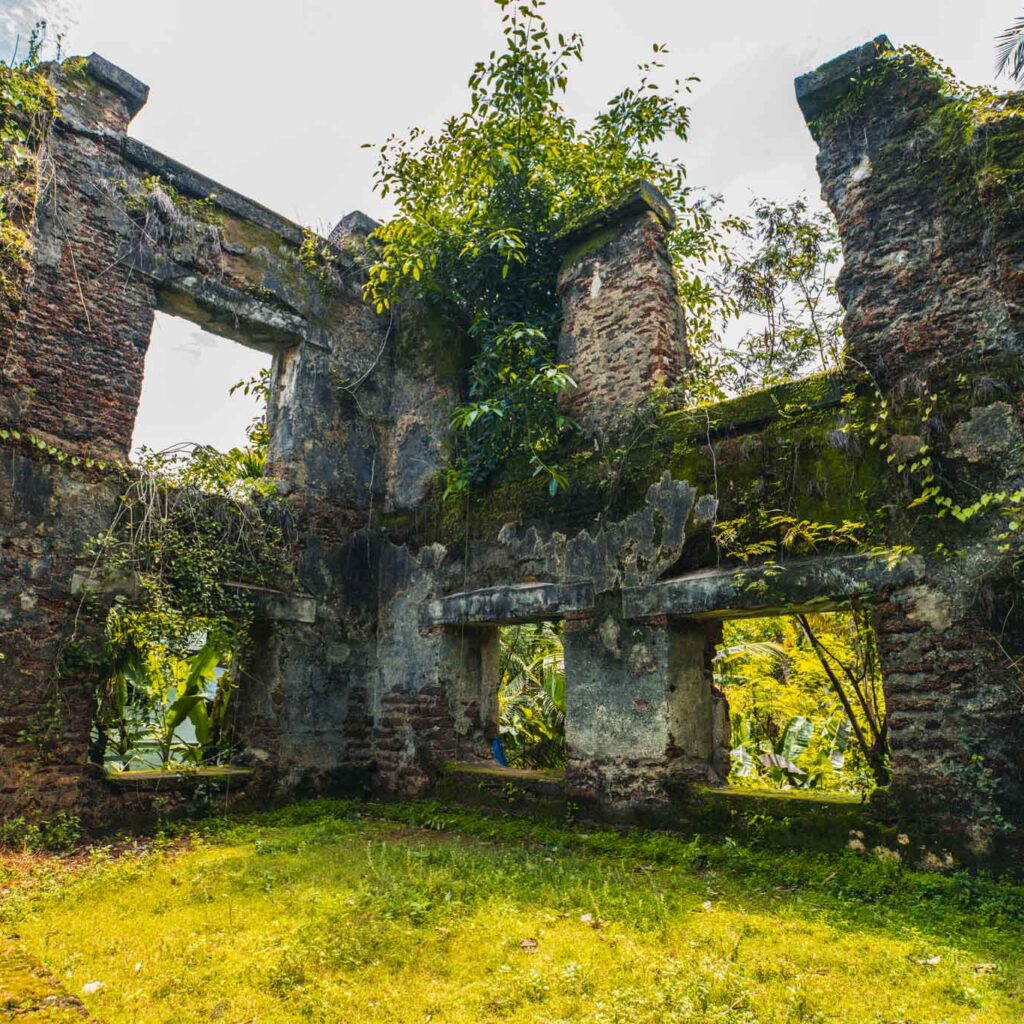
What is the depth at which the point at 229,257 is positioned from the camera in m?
7.67

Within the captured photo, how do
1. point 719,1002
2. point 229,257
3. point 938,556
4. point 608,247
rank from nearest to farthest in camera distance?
point 719,1002, point 938,556, point 608,247, point 229,257

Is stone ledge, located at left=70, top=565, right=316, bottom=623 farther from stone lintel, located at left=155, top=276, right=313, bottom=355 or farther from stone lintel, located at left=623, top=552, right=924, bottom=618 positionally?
stone lintel, located at left=623, top=552, right=924, bottom=618

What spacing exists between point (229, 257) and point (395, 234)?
1704mm

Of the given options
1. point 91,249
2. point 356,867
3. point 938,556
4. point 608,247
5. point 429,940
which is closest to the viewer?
point 429,940

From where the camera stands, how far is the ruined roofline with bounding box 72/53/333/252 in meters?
6.91

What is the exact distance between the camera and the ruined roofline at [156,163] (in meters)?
6.91

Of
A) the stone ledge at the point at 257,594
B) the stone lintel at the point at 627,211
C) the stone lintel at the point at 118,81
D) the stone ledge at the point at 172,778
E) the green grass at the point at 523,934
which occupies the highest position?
the stone lintel at the point at 118,81

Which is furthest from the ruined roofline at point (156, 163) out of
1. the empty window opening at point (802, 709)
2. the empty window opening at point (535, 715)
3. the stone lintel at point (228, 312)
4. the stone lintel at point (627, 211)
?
the empty window opening at point (802, 709)

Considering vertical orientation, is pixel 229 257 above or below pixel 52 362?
above

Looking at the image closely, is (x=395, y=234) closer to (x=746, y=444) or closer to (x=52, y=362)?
(x=52, y=362)

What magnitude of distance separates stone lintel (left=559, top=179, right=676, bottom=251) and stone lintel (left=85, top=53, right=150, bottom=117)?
4235 millimetres

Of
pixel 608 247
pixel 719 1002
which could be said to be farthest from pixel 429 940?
pixel 608 247

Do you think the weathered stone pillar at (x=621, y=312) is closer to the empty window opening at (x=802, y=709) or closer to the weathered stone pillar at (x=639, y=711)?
the weathered stone pillar at (x=639, y=711)

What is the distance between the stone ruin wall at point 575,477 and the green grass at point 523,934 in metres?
0.75
